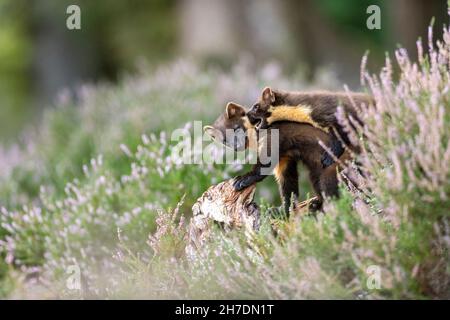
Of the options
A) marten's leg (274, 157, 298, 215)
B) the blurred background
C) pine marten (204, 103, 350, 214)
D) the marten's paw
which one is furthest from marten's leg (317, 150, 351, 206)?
the blurred background

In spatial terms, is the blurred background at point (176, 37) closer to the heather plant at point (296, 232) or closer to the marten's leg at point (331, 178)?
the heather plant at point (296, 232)

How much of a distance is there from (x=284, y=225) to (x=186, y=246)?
86 centimetres

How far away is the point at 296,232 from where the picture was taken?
16.5 ft

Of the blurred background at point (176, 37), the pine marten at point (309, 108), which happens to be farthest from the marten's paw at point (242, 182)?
the blurred background at point (176, 37)

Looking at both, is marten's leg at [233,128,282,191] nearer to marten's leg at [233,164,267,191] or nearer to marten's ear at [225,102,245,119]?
marten's leg at [233,164,267,191]

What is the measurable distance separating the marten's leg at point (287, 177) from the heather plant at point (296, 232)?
0.75 feet

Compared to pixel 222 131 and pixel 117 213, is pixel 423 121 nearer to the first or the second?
pixel 222 131

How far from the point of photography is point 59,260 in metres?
7.37

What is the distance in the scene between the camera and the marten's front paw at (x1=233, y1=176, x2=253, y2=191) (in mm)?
5802

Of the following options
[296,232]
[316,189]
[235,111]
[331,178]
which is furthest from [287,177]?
[296,232]

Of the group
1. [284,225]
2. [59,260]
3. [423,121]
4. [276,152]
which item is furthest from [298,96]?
[59,260]

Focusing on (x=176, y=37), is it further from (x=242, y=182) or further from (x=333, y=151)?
(x=333, y=151)

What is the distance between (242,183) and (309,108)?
69 centimetres

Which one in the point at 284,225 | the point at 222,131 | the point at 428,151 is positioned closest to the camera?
the point at 428,151
